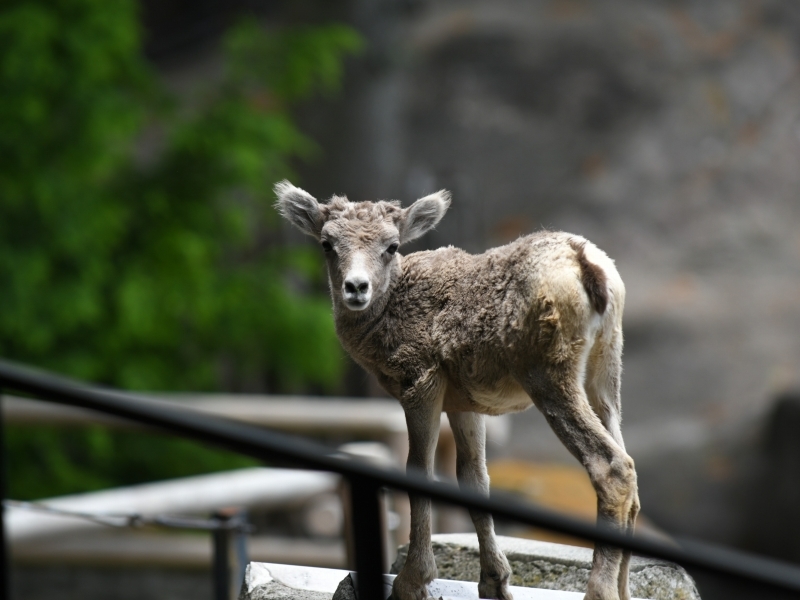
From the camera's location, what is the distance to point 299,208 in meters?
1.71

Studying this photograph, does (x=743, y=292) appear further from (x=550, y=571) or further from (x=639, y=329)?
(x=550, y=571)

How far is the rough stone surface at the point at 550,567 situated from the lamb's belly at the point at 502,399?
1.35 ft

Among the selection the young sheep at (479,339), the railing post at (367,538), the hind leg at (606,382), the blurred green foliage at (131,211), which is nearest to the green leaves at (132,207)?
the blurred green foliage at (131,211)

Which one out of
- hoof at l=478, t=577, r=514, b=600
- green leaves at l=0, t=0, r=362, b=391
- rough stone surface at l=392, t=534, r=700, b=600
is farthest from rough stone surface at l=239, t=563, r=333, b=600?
green leaves at l=0, t=0, r=362, b=391

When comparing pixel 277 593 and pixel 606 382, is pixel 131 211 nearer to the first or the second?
pixel 277 593

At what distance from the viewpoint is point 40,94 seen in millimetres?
5781

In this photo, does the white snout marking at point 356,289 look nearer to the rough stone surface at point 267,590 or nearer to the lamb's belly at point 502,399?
the lamb's belly at point 502,399

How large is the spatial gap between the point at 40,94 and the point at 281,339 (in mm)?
2230

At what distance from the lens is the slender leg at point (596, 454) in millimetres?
1459

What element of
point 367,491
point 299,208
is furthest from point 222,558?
point 367,491

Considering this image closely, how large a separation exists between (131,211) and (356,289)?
4883mm

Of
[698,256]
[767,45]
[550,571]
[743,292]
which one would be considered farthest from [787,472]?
[550,571]

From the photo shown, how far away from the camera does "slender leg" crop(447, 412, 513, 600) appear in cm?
169

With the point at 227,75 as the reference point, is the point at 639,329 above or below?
below
